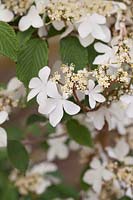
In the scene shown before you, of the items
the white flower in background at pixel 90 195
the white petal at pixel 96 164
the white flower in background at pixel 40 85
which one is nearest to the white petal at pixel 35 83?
the white flower in background at pixel 40 85

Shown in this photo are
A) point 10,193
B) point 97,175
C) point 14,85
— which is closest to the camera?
point 14,85

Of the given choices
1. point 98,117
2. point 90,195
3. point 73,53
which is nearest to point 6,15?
point 73,53

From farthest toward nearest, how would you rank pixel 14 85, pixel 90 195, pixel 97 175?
pixel 90 195 < pixel 97 175 < pixel 14 85

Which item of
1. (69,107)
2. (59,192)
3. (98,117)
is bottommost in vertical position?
(59,192)

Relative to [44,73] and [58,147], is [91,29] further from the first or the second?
[58,147]

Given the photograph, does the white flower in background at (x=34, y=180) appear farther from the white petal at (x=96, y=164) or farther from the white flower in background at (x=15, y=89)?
the white flower in background at (x=15, y=89)

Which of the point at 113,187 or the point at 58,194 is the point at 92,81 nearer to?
the point at 113,187
